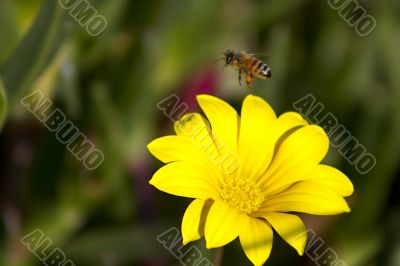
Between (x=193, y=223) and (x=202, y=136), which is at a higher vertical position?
(x=202, y=136)

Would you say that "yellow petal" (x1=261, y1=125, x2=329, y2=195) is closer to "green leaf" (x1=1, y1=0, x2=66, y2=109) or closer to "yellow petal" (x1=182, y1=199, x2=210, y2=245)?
"yellow petal" (x1=182, y1=199, x2=210, y2=245)

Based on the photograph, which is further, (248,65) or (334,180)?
(248,65)

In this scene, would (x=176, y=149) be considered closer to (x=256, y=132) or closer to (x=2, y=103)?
(x=256, y=132)

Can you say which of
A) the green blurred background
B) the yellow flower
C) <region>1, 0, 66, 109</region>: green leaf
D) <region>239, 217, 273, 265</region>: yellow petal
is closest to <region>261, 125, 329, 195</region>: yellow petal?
the yellow flower

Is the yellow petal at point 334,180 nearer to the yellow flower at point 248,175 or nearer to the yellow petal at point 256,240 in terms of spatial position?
the yellow flower at point 248,175

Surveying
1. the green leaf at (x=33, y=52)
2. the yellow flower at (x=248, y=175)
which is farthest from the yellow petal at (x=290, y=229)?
the green leaf at (x=33, y=52)

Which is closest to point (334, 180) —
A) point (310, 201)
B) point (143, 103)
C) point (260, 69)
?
point (310, 201)

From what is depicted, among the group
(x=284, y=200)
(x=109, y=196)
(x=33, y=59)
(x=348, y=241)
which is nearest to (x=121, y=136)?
(x=109, y=196)

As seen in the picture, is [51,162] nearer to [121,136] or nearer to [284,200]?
[121,136]
